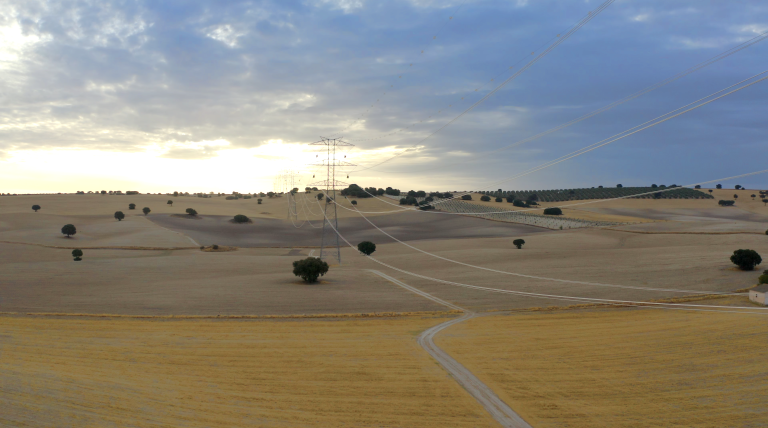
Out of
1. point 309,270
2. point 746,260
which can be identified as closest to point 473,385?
point 309,270

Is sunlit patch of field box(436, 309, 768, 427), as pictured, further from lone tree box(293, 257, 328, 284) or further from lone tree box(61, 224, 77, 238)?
lone tree box(61, 224, 77, 238)

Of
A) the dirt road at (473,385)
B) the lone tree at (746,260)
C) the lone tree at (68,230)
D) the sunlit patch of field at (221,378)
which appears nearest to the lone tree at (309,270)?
the sunlit patch of field at (221,378)

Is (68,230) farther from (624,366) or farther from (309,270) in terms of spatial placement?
(624,366)

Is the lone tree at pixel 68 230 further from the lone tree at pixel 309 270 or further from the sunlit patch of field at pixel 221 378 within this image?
the sunlit patch of field at pixel 221 378

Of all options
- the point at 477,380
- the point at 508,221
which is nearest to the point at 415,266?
the point at 477,380

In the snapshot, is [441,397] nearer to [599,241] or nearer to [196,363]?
[196,363]

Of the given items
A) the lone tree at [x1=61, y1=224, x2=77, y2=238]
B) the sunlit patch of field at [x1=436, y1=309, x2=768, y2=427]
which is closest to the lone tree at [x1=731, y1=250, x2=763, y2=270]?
the sunlit patch of field at [x1=436, y1=309, x2=768, y2=427]
